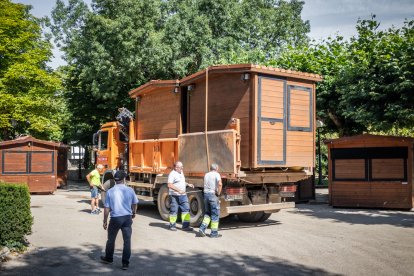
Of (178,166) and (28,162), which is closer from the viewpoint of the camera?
(178,166)

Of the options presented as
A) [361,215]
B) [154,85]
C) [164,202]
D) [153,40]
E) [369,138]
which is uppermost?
[153,40]

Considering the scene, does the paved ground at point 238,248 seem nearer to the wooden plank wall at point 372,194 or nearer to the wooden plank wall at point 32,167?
the wooden plank wall at point 372,194

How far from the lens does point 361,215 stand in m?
15.0

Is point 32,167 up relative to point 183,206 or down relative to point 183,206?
up

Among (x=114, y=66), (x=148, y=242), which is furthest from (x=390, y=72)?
(x=114, y=66)

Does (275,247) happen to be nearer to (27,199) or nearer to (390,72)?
(27,199)

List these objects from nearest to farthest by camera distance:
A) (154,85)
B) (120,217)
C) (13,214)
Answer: (120,217) < (13,214) < (154,85)

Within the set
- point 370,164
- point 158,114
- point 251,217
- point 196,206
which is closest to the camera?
point 196,206

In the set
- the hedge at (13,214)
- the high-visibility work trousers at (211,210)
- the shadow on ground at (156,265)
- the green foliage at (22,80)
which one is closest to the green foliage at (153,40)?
the green foliage at (22,80)

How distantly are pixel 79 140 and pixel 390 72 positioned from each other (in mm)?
25447

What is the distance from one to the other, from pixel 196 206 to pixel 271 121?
3048 mm

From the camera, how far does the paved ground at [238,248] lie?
7.36m

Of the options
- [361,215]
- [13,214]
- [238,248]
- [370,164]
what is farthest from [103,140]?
[370,164]

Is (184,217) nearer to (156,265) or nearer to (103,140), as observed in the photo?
(156,265)
